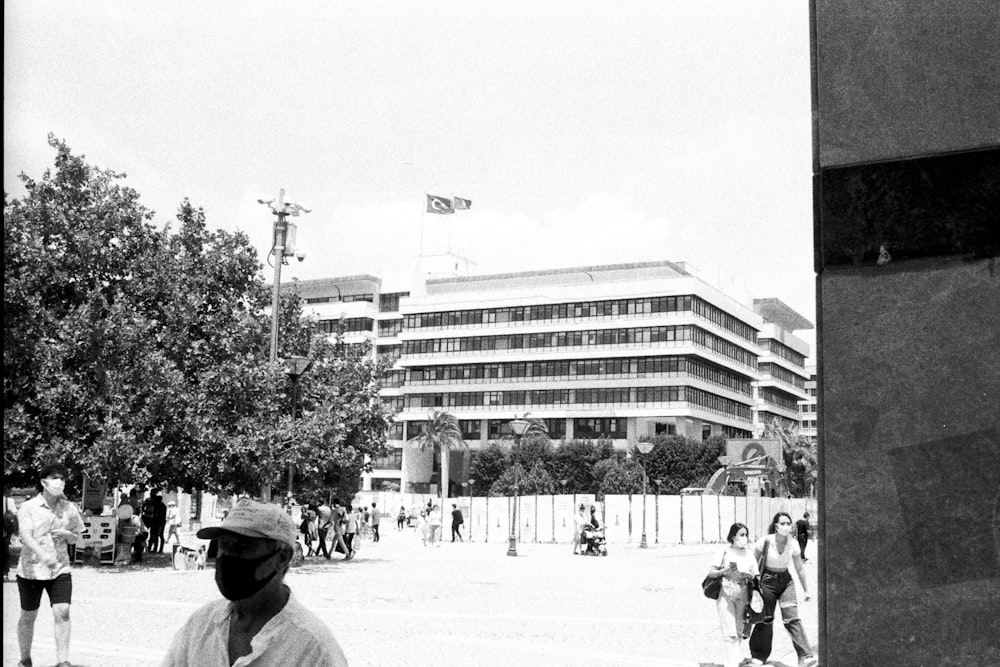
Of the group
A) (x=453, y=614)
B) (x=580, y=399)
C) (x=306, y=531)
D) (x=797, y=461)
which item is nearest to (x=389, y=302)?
(x=580, y=399)

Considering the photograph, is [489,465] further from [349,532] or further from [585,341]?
[349,532]

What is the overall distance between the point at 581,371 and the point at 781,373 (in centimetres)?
3053

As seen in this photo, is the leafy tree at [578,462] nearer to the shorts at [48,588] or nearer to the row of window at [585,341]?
the row of window at [585,341]

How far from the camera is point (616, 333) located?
88750mm

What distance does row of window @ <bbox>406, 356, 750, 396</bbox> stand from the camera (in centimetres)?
8681

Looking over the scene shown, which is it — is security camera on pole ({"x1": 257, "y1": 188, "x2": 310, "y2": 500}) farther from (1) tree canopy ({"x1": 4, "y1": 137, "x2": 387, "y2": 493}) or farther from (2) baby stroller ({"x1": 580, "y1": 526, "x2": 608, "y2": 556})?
(2) baby stroller ({"x1": 580, "y1": 526, "x2": 608, "y2": 556})

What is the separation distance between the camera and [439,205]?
4119 inches

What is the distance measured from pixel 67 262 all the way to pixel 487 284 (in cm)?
7613

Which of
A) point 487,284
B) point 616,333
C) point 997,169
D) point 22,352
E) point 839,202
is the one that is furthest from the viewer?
point 487,284

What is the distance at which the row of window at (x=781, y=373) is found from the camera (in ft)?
352

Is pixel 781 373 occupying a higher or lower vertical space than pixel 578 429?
higher

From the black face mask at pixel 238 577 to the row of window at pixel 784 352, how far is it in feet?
353

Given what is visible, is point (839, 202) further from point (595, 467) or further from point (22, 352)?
point (595, 467)

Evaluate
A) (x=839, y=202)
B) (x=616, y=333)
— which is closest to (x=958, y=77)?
(x=839, y=202)
